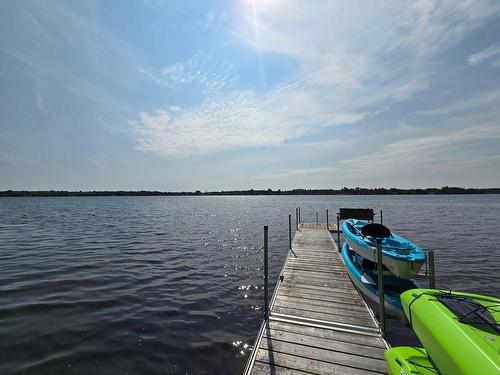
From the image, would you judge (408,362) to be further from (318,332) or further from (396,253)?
(396,253)

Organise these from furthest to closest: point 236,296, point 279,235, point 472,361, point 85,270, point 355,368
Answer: point 279,235
point 85,270
point 236,296
point 355,368
point 472,361

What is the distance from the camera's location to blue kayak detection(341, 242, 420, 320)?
258 inches

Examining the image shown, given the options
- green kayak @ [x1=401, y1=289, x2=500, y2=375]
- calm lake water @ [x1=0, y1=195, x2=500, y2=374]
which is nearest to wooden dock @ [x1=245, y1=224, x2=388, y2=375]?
green kayak @ [x1=401, y1=289, x2=500, y2=375]

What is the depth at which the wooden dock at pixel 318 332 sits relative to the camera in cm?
398

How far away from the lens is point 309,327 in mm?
5105

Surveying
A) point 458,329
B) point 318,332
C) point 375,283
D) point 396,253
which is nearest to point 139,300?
point 318,332

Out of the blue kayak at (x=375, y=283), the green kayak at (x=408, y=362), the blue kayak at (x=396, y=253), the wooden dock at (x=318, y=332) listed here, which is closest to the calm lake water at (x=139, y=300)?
the wooden dock at (x=318, y=332)

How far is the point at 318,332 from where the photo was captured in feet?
16.1

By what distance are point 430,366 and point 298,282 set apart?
178 inches

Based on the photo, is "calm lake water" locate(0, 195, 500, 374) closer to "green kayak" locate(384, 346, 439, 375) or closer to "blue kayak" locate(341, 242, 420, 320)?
"green kayak" locate(384, 346, 439, 375)

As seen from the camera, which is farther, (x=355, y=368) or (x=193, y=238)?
(x=193, y=238)

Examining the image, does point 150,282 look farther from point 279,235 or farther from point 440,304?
point 279,235

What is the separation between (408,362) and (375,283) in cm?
423

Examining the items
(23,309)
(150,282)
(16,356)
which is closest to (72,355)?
(16,356)
